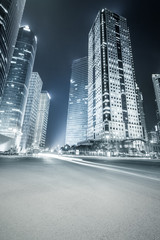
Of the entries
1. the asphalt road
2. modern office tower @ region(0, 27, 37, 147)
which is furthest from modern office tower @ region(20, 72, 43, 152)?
the asphalt road

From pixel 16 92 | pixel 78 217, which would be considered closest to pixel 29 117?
pixel 16 92

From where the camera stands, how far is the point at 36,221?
2686mm

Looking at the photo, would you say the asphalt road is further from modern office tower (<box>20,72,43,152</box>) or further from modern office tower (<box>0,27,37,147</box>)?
modern office tower (<box>20,72,43,152</box>)

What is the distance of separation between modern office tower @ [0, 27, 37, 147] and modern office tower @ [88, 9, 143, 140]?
82.0 metres

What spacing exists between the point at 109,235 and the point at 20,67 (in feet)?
560

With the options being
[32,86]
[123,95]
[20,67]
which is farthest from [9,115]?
[123,95]

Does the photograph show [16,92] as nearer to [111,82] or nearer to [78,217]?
[111,82]

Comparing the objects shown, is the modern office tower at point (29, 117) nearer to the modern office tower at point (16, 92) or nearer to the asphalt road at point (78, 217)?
the modern office tower at point (16, 92)

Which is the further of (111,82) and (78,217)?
(111,82)

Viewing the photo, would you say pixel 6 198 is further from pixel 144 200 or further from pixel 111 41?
pixel 111 41

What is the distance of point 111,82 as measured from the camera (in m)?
142

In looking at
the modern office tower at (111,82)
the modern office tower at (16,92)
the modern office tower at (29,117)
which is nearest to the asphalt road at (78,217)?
the modern office tower at (111,82)

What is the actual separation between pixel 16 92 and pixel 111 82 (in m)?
106

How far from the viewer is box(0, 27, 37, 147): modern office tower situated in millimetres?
126500
